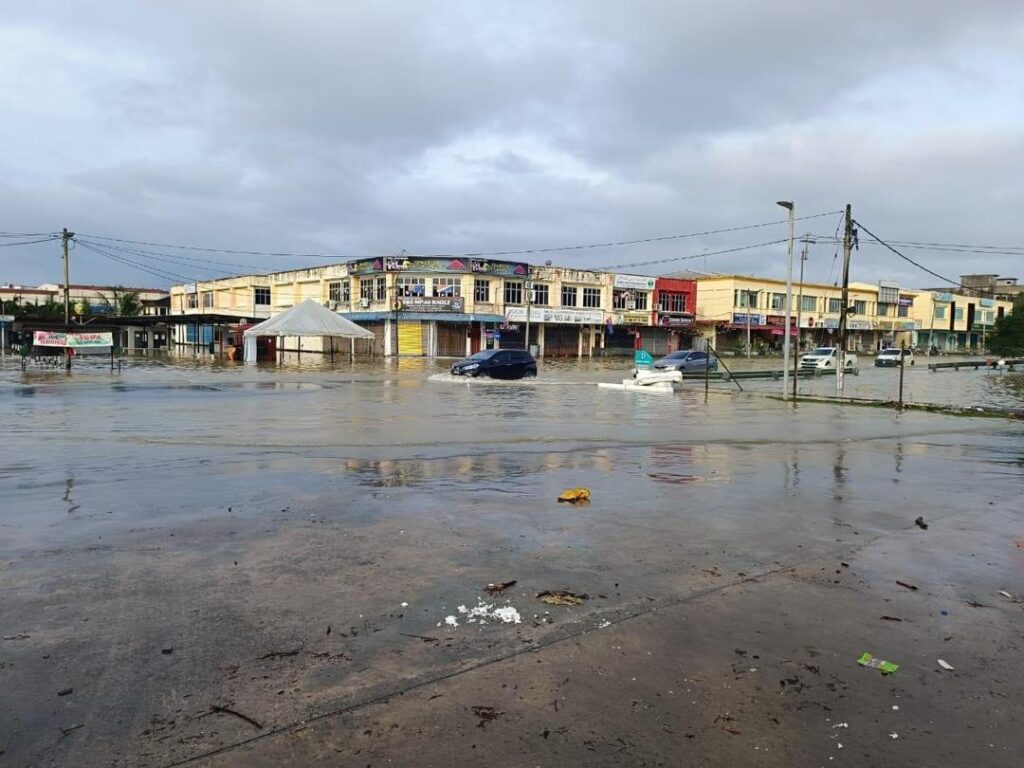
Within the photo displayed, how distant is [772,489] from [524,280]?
56946mm

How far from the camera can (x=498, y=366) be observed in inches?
1316

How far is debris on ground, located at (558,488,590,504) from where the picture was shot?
863 cm

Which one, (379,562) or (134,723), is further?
(379,562)

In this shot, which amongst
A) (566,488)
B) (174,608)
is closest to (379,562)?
(174,608)

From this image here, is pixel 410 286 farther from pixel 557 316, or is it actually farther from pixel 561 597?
pixel 561 597

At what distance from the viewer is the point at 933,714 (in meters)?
3.85

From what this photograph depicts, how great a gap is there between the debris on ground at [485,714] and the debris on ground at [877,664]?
7.18 feet

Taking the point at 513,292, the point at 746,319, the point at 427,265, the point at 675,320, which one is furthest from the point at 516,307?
the point at 746,319

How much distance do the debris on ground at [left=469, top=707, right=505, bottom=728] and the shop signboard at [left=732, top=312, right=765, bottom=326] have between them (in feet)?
259

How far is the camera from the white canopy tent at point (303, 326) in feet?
146

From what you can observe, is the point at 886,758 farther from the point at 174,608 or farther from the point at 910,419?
the point at 910,419

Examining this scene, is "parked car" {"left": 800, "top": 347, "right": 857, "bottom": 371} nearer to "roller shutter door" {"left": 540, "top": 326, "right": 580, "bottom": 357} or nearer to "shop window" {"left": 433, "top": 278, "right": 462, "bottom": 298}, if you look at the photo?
"roller shutter door" {"left": 540, "top": 326, "right": 580, "bottom": 357}

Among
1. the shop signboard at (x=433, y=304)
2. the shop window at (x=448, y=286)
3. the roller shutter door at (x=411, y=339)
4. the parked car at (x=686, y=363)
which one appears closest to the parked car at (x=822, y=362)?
the parked car at (x=686, y=363)

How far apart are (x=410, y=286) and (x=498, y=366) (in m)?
30.6
